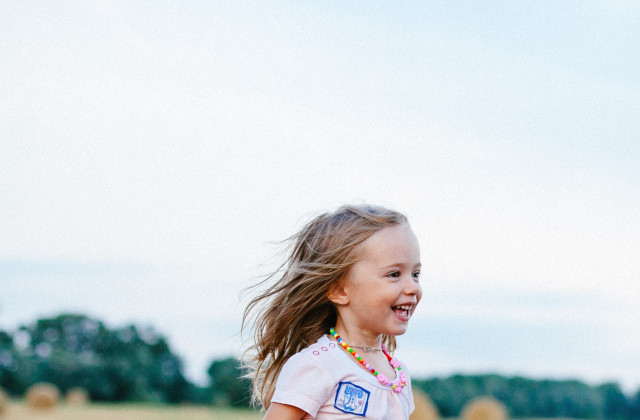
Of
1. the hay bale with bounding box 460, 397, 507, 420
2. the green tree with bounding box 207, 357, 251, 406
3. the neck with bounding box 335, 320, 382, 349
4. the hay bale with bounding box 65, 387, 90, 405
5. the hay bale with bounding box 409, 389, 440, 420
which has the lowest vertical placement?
the hay bale with bounding box 65, 387, 90, 405

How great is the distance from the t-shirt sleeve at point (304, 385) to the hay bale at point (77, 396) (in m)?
21.3

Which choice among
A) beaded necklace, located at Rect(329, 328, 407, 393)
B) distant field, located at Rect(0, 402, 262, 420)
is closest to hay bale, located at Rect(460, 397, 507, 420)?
distant field, located at Rect(0, 402, 262, 420)

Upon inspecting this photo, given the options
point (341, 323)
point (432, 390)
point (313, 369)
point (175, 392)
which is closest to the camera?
point (313, 369)

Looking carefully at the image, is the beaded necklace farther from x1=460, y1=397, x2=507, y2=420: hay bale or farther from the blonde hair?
x1=460, y1=397, x2=507, y2=420: hay bale

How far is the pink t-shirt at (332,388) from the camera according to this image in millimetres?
2309

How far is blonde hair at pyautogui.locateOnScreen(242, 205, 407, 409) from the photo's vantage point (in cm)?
253

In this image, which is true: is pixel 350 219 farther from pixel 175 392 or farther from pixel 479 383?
pixel 175 392

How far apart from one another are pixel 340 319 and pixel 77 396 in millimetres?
22744

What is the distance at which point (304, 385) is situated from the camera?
2.32 meters

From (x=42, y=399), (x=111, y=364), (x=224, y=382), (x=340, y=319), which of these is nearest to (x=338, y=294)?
(x=340, y=319)

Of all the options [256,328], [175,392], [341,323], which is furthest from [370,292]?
[175,392]

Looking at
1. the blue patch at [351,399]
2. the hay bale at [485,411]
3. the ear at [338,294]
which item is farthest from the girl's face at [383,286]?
the hay bale at [485,411]

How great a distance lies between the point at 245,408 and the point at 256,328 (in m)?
20.9

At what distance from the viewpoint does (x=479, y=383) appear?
22.6m
